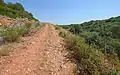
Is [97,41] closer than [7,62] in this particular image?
No

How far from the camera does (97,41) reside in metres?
18.0

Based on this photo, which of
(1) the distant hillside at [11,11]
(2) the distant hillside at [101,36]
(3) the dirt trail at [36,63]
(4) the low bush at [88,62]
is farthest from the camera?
(1) the distant hillside at [11,11]

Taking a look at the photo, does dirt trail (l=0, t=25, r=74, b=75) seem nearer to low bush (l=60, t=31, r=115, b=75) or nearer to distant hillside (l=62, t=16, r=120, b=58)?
low bush (l=60, t=31, r=115, b=75)

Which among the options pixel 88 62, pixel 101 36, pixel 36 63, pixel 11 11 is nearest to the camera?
pixel 88 62

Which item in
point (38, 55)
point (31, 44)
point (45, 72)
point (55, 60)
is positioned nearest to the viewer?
point (45, 72)

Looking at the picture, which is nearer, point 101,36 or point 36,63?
point 36,63

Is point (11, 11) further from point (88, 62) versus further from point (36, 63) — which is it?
point (88, 62)

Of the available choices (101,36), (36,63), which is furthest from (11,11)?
(36,63)

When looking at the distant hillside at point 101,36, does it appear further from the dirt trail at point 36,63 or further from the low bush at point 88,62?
the dirt trail at point 36,63

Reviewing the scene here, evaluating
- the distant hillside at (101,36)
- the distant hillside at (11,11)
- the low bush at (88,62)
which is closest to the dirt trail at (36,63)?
the low bush at (88,62)

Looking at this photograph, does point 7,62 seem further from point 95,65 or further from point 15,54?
point 95,65

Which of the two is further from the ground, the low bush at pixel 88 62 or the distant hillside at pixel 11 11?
the distant hillside at pixel 11 11

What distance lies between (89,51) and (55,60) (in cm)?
122

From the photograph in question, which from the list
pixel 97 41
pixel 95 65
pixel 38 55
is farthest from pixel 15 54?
pixel 97 41
